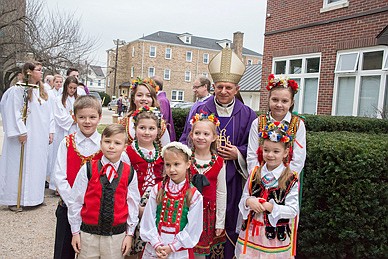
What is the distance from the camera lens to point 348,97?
1010 cm

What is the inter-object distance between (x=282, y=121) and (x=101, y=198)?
174cm

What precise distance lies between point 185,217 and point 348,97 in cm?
872

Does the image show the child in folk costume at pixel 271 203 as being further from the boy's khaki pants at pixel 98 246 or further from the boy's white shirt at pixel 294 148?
the boy's khaki pants at pixel 98 246

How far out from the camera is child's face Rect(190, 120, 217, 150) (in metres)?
3.02

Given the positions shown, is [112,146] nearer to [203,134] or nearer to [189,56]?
[203,134]

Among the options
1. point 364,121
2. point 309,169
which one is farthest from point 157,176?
point 364,121

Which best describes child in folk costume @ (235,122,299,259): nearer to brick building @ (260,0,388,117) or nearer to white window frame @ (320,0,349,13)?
brick building @ (260,0,388,117)

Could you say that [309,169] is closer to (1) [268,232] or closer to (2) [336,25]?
(1) [268,232]

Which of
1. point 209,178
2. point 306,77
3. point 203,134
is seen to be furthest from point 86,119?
point 306,77

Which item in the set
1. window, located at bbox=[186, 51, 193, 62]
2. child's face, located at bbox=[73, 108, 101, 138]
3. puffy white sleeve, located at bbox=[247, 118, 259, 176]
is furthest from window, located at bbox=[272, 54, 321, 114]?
window, located at bbox=[186, 51, 193, 62]

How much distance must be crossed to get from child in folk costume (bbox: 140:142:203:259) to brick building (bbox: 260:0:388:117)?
7.71 meters

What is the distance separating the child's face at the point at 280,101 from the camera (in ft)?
10.5

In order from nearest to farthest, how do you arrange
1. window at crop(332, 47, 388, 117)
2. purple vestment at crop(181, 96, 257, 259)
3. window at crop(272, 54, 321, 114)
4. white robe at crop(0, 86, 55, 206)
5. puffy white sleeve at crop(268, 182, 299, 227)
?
puffy white sleeve at crop(268, 182, 299, 227)
purple vestment at crop(181, 96, 257, 259)
white robe at crop(0, 86, 55, 206)
window at crop(332, 47, 388, 117)
window at crop(272, 54, 321, 114)

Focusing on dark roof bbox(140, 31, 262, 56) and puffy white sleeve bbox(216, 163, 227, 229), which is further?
dark roof bbox(140, 31, 262, 56)
